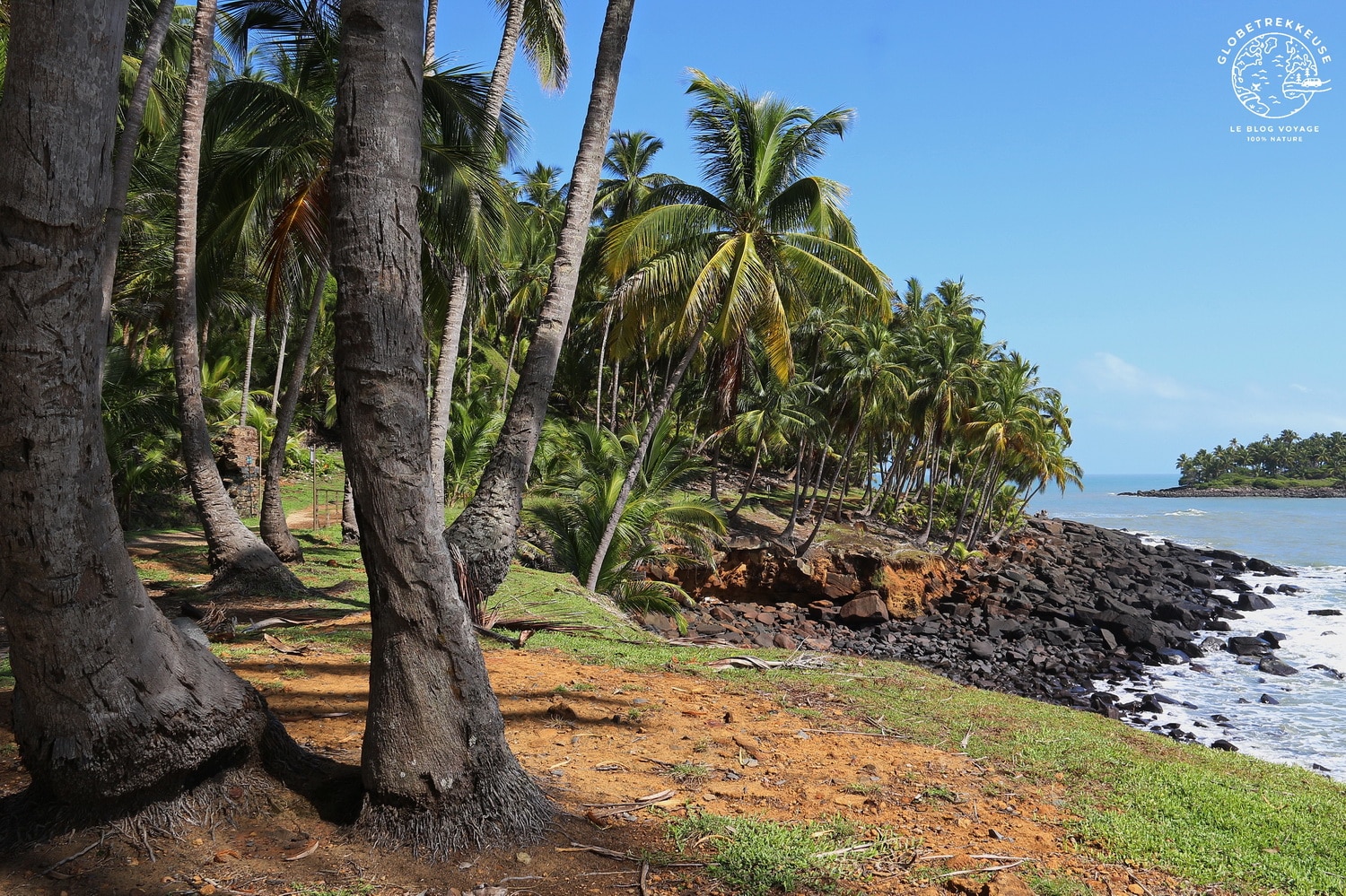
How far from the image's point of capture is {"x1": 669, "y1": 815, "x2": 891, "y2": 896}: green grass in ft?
12.4

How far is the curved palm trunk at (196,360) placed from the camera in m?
10.1

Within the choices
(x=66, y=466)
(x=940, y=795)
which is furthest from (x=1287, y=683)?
(x=66, y=466)

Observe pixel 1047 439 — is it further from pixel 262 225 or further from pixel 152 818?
pixel 152 818

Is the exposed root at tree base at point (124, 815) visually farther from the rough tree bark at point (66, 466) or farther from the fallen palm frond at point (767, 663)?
the fallen palm frond at point (767, 663)

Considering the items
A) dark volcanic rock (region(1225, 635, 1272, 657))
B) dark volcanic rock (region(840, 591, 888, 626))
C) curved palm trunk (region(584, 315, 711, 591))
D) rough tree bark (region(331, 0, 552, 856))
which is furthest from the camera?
dark volcanic rock (region(840, 591, 888, 626))

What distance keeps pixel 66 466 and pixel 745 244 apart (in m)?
12.8

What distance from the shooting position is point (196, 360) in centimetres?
1038

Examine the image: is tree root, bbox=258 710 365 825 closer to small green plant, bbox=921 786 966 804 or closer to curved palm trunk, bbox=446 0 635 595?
small green plant, bbox=921 786 966 804

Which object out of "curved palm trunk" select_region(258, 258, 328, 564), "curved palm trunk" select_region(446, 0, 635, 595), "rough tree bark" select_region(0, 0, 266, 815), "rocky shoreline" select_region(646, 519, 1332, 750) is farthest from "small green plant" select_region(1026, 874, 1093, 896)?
"rocky shoreline" select_region(646, 519, 1332, 750)

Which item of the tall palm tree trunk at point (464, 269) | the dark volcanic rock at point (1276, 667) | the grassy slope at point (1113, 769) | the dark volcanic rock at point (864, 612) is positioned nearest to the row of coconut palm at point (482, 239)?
the tall palm tree trunk at point (464, 269)

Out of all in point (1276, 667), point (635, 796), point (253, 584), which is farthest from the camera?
point (1276, 667)

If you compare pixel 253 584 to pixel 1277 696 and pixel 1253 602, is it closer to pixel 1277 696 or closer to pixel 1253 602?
pixel 1277 696

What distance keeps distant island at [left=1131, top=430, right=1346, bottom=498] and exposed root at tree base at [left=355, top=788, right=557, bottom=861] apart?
129m

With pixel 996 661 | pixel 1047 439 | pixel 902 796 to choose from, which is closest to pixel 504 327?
pixel 1047 439
